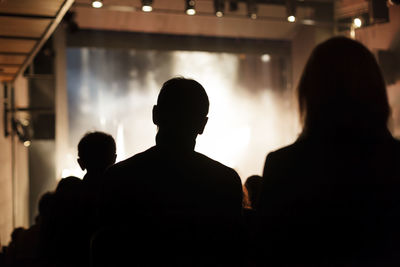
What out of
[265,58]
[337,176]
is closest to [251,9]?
[265,58]

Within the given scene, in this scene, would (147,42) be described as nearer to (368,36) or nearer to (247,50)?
(247,50)

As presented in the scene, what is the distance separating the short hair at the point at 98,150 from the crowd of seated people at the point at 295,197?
3.58 ft

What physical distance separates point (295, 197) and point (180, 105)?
575mm

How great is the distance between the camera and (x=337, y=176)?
4.87 ft

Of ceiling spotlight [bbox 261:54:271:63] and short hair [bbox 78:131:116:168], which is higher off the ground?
ceiling spotlight [bbox 261:54:271:63]

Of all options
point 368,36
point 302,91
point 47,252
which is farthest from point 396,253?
point 368,36

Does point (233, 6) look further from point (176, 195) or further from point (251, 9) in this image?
point (176, 195)

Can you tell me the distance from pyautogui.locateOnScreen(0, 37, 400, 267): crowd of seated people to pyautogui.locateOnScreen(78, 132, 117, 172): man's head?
3.57ft

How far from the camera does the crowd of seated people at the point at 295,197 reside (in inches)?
53.9

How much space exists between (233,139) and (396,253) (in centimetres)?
1070

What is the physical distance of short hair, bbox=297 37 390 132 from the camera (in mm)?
1544

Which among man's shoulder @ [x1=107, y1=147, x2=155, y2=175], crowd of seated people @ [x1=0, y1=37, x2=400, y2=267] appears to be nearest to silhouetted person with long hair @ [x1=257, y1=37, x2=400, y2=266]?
crowd of seated people @ [x1=0, y1=37, x2=400, y2=267]

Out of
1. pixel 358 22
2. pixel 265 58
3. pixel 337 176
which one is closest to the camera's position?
pixel 337 176

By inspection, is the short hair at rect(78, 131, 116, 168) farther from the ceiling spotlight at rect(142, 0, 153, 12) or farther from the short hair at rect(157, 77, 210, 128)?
the ceiling spotlight at rect(142, 0, 153, 12)
